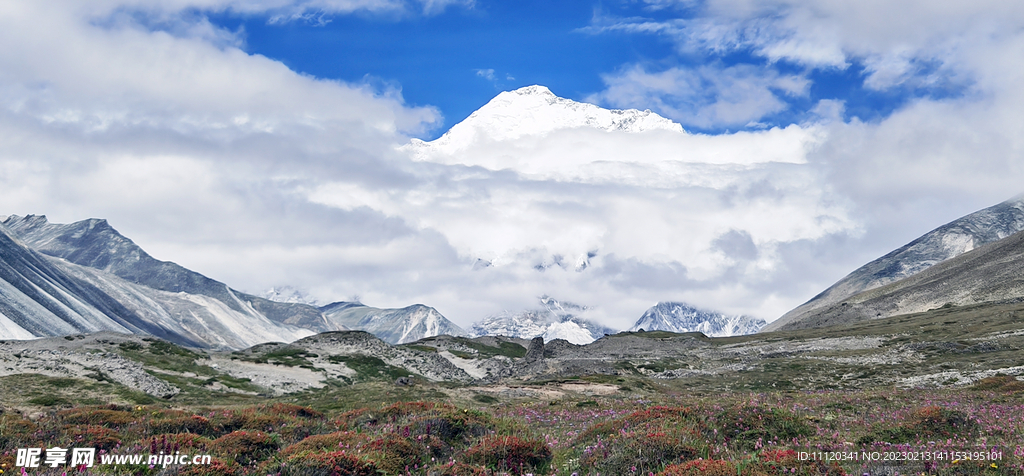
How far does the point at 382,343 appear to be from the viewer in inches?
4621

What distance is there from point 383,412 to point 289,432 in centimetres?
551

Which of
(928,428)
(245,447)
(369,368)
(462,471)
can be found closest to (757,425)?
(928,428)

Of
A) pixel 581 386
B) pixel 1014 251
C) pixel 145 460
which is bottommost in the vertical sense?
pixel 581 386

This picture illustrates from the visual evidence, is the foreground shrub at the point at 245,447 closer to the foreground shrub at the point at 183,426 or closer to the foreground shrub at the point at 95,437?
the foreground shrub at the point at 95,437

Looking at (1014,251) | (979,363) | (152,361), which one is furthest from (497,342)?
(1014,251)

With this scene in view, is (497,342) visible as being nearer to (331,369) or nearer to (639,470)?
(331,369)

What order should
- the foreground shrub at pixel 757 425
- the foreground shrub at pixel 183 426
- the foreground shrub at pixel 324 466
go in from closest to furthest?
the foreground shrub at pixel 324 466 → the foreground shrub at pixel 757 425 → the foreground shrub at pixel 183 426

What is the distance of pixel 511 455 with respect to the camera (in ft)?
47.0

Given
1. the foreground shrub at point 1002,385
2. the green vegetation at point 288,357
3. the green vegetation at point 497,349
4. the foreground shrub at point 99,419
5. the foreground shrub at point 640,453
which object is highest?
the foreground shrub at point 99,419

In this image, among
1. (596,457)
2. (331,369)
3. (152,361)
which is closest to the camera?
(596,457)

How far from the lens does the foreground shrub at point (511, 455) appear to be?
544 inches

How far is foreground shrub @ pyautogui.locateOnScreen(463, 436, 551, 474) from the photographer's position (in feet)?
45.4

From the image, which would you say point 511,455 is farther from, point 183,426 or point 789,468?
point 183,426

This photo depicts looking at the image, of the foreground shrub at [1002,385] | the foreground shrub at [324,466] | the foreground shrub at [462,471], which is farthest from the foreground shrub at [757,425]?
the foreground shrub at [1002,385]
